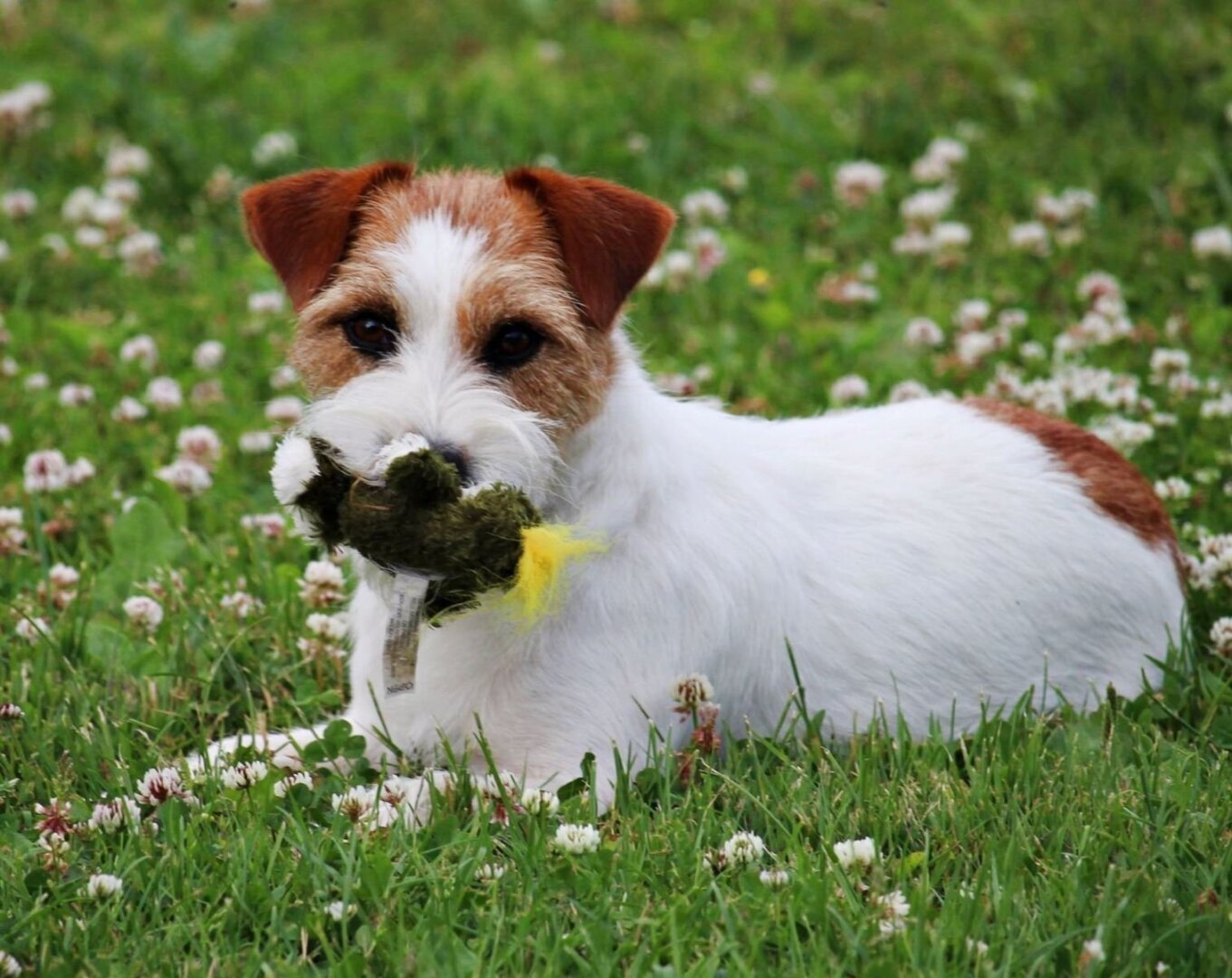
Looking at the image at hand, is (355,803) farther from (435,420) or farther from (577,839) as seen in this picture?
(435,420)

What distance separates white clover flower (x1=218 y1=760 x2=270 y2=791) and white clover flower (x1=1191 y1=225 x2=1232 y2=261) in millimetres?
5056

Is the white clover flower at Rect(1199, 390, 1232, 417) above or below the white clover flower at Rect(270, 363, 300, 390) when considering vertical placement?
above

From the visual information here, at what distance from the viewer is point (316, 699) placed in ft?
14.8

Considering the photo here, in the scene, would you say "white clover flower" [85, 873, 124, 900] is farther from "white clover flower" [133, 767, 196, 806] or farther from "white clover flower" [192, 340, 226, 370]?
"white clover flower" [192, 340, 226, 370]

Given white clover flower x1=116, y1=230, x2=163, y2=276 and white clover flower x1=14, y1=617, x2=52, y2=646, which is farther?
white clover flower x1=116, y1=230, x2=163, y2=276

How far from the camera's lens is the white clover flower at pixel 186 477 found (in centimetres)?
554

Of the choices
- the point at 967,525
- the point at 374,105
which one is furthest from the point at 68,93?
the point at 967,525

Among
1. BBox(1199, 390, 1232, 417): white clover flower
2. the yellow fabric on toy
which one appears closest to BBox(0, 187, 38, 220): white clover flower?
the yellow fabric on toy

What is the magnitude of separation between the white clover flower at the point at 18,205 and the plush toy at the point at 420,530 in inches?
187

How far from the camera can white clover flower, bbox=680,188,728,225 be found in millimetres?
7961

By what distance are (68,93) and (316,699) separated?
5706 mm

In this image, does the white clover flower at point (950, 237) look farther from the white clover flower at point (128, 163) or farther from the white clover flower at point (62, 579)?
the white clover flower at point (62, 579)

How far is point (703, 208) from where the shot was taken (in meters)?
7.98

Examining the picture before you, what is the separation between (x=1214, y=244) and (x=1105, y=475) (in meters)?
2.96
